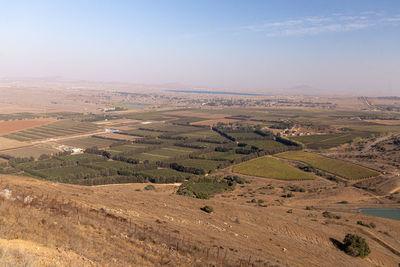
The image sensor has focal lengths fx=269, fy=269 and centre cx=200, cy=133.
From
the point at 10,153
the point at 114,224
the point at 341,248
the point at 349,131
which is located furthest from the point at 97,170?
the point at 349,131

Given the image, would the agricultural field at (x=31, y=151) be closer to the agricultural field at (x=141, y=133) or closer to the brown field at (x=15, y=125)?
the brown field at (x=15, y=125)

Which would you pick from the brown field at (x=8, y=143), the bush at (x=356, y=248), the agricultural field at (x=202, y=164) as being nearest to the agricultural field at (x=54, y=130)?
the brown field at (x=8, y=143)

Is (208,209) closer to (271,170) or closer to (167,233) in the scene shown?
(167,233)

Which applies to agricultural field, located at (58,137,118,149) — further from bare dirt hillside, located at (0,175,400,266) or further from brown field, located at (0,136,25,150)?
bare dirt hillside, located at (0,175,400,266)

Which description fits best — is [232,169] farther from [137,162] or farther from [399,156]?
[399,156]

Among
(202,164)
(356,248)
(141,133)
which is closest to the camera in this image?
(356,248)

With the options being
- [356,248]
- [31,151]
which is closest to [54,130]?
[31,151]
